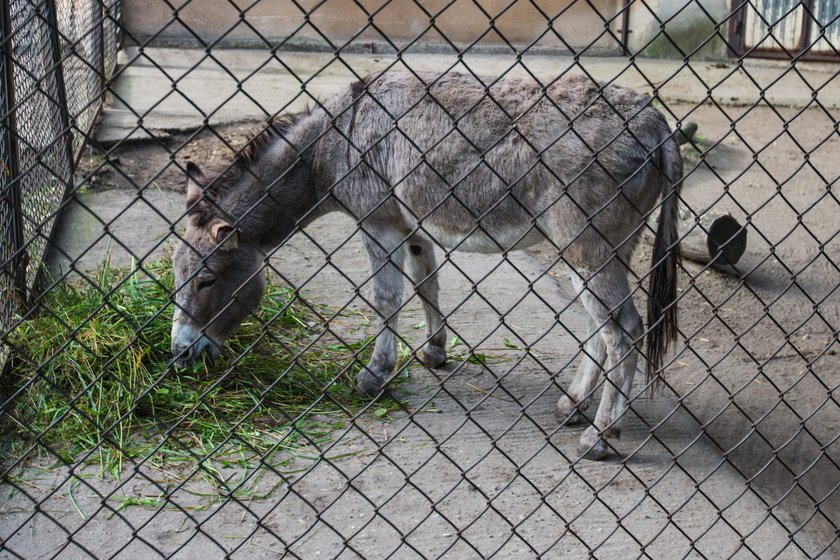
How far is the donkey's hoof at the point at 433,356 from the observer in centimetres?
534

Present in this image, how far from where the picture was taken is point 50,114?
22.6 ft

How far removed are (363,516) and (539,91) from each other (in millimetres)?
2243

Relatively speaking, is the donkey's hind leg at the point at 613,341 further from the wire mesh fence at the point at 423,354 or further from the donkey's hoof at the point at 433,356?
the donkey's hoof at the point at 433,356

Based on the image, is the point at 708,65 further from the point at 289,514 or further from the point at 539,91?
the point at 289,514

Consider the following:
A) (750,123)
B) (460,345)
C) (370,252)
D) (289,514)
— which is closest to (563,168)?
(370,252)

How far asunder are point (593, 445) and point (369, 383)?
1236 mm

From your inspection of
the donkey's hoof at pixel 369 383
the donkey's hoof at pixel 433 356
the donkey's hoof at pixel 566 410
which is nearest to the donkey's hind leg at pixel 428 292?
the donkey's hoof at pixel 433 356

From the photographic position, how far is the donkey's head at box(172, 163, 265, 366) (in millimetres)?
4762

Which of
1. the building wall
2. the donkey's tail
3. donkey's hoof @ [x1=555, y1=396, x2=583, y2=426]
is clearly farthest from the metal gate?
donkey's hoof @ [x1=555, y1=396, x2=583, y2=426]

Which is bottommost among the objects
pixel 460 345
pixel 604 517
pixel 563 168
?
pixel 460 345

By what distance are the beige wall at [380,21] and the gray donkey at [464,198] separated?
6.54 meters

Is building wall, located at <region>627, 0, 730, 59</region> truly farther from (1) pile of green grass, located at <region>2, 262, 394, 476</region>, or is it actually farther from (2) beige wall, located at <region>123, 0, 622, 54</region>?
(1) pile of green grass, located at <region>2, 262, 394, 476</region>

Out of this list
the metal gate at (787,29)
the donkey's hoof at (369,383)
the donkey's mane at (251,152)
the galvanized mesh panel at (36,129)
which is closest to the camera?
the donkey's mane at (251,152)

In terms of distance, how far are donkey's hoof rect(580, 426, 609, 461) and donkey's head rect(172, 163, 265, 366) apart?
185 centimetres
